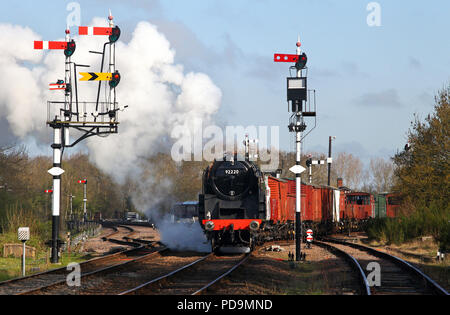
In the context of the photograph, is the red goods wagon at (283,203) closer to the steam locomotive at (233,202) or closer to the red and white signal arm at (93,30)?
the steam locomotive at (233,202)

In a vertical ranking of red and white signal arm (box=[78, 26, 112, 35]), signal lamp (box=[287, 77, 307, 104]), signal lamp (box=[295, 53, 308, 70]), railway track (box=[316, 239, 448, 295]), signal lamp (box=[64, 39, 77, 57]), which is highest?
red and white signal arm (box=[78, 26, 112, 35])

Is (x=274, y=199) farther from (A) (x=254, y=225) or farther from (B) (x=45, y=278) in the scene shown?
(B) (x=45, y=278)

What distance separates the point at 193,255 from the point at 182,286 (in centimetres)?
892

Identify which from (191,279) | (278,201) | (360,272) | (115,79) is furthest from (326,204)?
(191,279)

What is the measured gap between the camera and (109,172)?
3416 cm

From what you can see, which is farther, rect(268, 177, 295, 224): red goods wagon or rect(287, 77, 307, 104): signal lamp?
rect(268, 177, 295, 224): red goods wagon

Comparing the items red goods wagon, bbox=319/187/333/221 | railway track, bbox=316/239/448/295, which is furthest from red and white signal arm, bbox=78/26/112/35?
red goods wagon, bbox=319/187/333/221

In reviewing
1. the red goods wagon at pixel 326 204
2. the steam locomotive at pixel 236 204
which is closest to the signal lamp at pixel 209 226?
the steam locomotive at pixel 236 204

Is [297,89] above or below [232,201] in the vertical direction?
above

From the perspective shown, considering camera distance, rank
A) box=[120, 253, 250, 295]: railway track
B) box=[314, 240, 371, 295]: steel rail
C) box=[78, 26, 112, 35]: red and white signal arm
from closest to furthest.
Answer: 1. box=[314, 240, 371, 295]: steel rail
2. box=[120, 253, 250, 295]: railway track
3. box=[78, 26, 112, 35]: red and white signal arm

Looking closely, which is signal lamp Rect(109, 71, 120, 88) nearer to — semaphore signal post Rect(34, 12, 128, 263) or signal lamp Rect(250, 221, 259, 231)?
semaphore signal post Rect(34, 12, 128, 263)

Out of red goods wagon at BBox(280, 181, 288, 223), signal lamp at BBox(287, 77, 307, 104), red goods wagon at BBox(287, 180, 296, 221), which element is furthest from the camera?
red goods wagon at BBox(287, 180, 296, 221)
